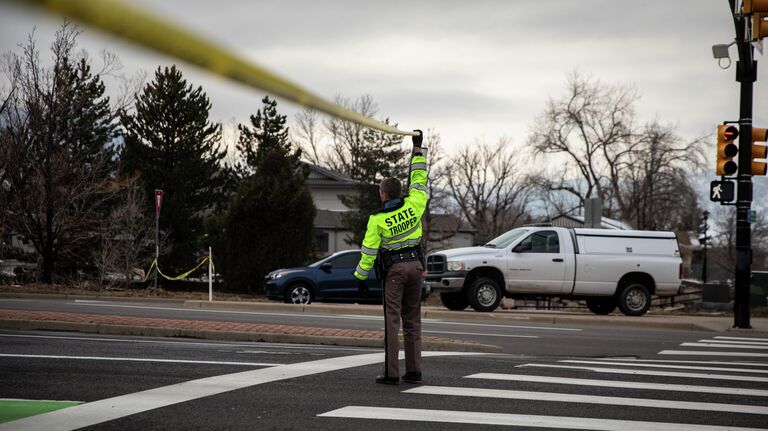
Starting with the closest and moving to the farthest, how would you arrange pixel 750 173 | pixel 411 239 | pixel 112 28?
pixel 112 28, pixel 411 239, pixel 750 173

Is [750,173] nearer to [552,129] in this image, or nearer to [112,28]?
[112,28]

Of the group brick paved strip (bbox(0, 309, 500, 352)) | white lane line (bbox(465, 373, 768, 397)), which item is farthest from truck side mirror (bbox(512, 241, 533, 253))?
white lane line (bbox(465, 373, 768, 397))

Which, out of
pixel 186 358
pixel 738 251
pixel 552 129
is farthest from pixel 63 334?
pixel 552 129

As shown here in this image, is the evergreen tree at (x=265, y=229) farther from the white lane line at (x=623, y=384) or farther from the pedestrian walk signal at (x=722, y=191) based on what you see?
the white lane line at (x=623, y=384)

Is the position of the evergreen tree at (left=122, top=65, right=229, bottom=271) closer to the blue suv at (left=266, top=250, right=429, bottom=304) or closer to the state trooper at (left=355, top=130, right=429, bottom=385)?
the blue suv at (left=266, top=250, right=429, bottom=304)

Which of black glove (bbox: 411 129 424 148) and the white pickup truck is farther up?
black glove (bbox: 411 129 424 148)

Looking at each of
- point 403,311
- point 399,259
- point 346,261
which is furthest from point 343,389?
point 346,261

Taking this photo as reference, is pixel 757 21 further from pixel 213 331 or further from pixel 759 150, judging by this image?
pixel 213 331

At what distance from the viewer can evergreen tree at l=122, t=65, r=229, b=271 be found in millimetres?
41750

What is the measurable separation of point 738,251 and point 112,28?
17181 mm

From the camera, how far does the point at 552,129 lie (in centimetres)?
6550

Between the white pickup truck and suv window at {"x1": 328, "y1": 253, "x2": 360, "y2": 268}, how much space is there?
12.7 ft

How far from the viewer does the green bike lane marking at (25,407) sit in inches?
231

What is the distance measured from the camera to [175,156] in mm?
43500
